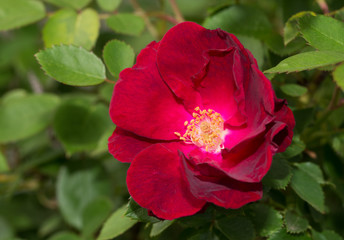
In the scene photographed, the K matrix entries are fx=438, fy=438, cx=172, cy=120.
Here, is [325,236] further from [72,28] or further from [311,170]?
[72,28]

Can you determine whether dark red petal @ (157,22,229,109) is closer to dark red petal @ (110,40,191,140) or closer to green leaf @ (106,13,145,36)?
dark red petal @ (110,40,191,140)

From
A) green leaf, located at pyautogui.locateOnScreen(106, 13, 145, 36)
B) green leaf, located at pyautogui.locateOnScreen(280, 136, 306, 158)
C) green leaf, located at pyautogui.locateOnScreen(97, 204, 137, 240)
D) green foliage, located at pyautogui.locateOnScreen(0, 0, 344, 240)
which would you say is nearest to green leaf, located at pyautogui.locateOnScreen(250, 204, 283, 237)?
green foliage, located at pyautogui.locateOnScreen(0, 0, 344, 240)

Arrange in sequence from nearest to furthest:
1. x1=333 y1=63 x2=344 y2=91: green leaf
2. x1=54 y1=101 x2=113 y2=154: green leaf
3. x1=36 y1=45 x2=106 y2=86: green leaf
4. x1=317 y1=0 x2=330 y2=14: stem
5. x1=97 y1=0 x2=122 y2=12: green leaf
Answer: x1=333 y1=63 x2=344 y2=91: green leaf
x1=36 y1=45 x2=106 y2=86: green leaf
x1=317 y1=0 x2=330 y2=14: stem
x1=97 y1=0 x2=122 y2=12: green leaf
x1=54 y1=101 x2=113 y2=154: green leaf

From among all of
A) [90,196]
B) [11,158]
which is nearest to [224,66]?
[90,196]

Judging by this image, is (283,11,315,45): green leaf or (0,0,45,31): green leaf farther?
(0,0,45,31): green leaf

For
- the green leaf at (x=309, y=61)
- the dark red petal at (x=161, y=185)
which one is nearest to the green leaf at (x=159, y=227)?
the dark red petal at (x=161, y=185)

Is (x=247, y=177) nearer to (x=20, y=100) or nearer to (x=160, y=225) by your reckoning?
(x=160, y=225)
